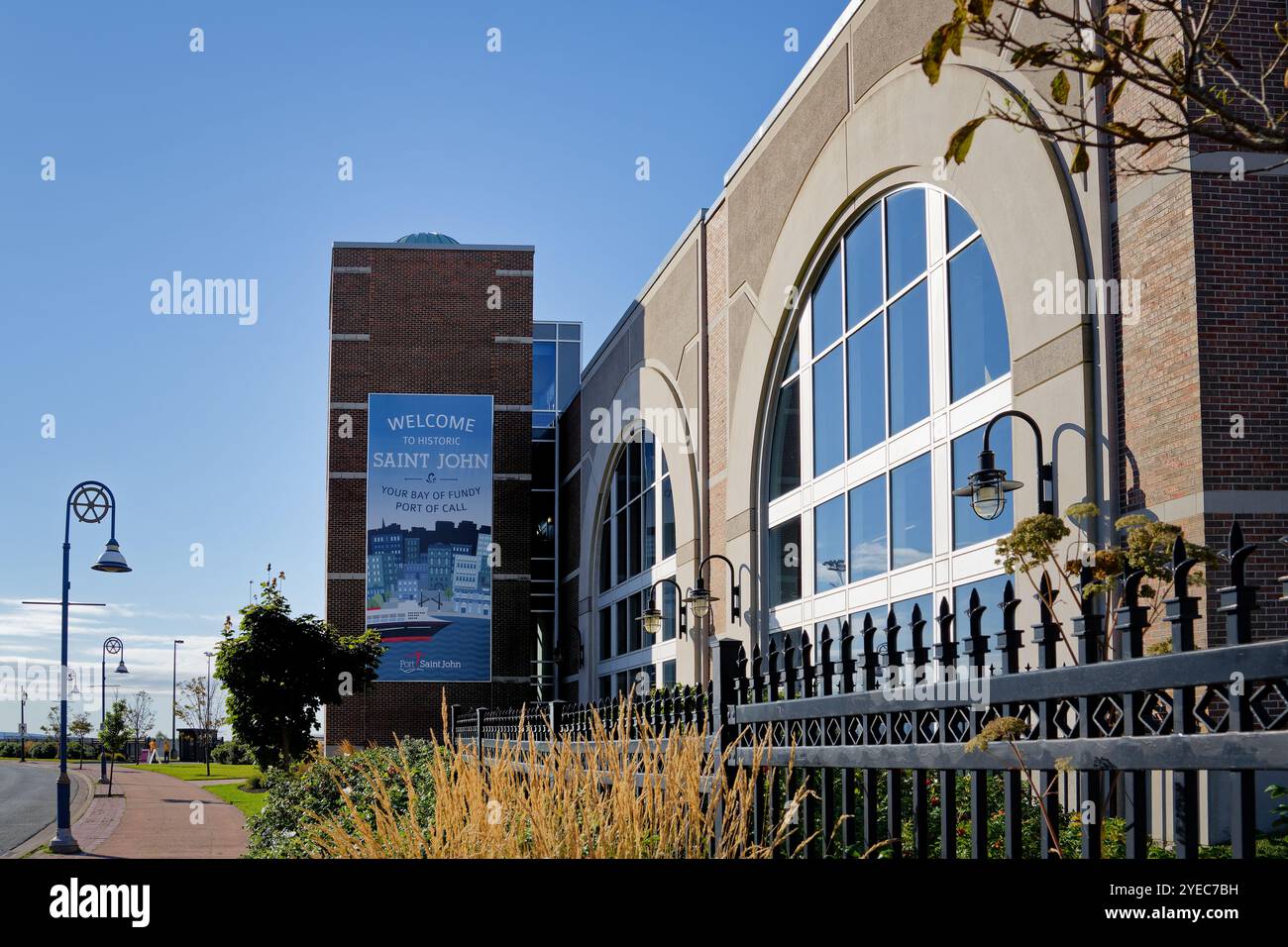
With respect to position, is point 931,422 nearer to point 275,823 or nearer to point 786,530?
point 786,530

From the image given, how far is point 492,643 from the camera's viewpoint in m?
38.1

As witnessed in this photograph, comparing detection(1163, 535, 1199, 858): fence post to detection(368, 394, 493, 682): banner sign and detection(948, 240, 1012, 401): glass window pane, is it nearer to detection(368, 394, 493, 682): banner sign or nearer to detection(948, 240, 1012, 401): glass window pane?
detection(948, 240, 1012, 401): glass window pane

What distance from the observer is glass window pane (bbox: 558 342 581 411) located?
4338 centimetres

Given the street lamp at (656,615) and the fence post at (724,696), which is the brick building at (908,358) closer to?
the street lamp at (656,615)

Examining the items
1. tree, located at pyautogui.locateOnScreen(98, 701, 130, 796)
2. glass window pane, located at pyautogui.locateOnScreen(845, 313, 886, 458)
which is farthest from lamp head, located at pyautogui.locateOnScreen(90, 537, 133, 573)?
tree, located at pyautogui.locateOnScreen(98, 701, 130, 796)

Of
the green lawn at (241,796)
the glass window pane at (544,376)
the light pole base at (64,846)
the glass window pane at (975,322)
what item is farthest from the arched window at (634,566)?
the glass window pane at (975,322)

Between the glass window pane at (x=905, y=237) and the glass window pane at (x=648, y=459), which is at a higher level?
the glass window pane at (x=905, y=237)

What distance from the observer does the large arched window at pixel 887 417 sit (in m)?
15.0

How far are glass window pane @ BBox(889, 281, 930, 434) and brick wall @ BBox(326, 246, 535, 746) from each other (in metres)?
22.8

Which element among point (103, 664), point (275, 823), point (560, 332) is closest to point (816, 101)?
point (275, 823)

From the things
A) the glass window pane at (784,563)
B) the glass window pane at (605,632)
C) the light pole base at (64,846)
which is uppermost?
the glass window pane at (784,563)

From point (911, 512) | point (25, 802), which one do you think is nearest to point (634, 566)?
point (911, 512)

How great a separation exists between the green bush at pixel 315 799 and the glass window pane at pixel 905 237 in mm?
8626

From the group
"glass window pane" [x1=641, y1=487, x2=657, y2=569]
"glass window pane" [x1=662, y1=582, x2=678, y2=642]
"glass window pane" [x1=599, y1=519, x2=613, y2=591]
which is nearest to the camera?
"glass window pane" [x1=662, y1=582, x2=678, y2=642]
